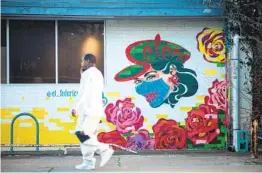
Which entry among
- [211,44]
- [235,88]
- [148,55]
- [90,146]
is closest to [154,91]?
[148,55]

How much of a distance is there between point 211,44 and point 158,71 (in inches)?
56.5

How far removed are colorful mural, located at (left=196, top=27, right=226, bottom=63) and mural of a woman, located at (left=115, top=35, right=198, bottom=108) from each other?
412 mm

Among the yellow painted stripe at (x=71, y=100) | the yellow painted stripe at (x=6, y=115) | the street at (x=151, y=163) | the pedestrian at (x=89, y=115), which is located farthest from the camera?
the yellow painted stripe at (x=71, y=100)

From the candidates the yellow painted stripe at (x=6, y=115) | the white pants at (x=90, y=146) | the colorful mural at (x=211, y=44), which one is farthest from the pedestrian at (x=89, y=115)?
the colorful mural at (x=211, y=44)

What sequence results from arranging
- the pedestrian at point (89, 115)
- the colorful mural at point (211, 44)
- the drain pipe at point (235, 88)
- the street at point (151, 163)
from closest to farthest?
1. the pedestrian at point (89, 115)
2. the street at point (151, 163)
3. the drain pipe at point (235, 88)
4. the colorful mural at point (211, 44)

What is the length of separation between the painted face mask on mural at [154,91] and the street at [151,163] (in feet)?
4.55

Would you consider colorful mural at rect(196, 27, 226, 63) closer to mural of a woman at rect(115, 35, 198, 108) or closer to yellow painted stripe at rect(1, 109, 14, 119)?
mural of a woman at rect(115, 35, 198, 108)

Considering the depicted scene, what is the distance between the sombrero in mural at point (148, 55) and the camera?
1145 centimetres

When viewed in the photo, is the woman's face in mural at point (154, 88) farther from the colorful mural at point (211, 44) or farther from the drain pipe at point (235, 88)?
the drain pipe at point (235, 88)

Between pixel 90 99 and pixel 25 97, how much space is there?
10.7 feet

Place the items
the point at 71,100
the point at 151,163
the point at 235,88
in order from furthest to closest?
the point at 71,100, the point at 235,88, the point at 151,163

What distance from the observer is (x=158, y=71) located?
37.7 ft

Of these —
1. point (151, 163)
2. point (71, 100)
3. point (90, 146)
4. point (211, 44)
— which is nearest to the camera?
point (90, 146)

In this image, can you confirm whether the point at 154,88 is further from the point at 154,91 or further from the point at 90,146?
the point at 90,146
